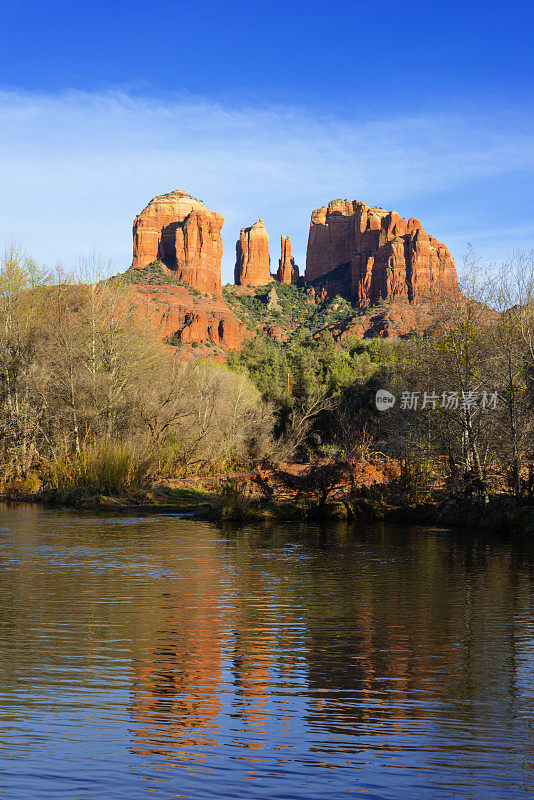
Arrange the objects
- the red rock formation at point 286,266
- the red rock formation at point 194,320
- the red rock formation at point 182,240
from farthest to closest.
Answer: the red rock formation at point 286,266 → the red rock formation at point 182,240 → the red rock formation at point 194,320

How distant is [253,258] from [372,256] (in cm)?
3301

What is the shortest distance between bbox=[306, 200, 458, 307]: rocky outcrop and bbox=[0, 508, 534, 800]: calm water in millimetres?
104388

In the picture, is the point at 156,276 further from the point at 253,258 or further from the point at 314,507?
the point at 314,507

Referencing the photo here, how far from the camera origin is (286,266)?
158 metres

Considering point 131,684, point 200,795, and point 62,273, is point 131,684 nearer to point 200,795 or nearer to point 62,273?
point 200,795

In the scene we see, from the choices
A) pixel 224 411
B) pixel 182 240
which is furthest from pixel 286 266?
pixel 224 411

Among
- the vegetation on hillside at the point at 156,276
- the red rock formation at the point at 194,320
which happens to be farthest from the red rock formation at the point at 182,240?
the red rock formation at the point at 194,320

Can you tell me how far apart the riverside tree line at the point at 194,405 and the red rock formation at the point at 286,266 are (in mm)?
117121

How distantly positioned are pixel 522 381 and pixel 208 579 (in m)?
12.5

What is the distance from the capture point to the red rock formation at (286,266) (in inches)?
6181

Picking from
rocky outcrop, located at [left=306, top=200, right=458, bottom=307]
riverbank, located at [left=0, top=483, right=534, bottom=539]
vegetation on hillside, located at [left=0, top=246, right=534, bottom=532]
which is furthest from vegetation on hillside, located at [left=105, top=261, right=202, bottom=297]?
riverbank, located at [left=0, top=483, right=534, bottom=539]

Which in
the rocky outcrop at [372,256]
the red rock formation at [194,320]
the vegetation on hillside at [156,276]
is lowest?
the red rock formation at [194,320]

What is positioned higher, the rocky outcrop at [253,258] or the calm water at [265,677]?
the rocky outcrop at [253,258]

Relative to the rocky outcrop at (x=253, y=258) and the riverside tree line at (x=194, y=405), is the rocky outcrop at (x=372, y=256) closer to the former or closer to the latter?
the rocky outcrop at (x=253, y=258)
